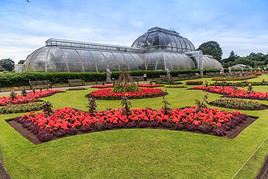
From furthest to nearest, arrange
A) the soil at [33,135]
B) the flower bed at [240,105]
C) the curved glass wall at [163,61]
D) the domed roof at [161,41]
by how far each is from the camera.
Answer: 1. the domed roof at [161,41]
2. the curved glass wall at [163,61]
3. the flower bed at [240,105]
4. the soil at [33,135]

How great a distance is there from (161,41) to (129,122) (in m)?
46.6

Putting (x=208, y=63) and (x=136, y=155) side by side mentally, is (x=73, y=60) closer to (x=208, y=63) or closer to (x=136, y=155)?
(x=136, y=155)

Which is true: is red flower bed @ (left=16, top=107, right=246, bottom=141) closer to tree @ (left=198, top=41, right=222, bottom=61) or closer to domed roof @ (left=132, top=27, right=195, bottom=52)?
domed roof @ (left=132, top=27, right=195, bottom=52)

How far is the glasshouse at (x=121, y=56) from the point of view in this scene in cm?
3250

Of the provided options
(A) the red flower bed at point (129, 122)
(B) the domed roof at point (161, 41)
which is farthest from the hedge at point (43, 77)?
(B) the domed roof at point (161, 41)

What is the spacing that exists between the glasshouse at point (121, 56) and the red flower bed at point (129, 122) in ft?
82.5

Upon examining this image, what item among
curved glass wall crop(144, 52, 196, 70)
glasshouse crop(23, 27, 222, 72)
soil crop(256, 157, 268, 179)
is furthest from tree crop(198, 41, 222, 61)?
soil crop(256, 157, 268, 179)

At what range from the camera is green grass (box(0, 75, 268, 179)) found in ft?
14.3

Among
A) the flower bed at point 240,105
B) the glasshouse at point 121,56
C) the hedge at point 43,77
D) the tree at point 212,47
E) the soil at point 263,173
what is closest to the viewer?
the soil at point 263,173

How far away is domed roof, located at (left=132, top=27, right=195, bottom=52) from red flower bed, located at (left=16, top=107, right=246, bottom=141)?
4454cm

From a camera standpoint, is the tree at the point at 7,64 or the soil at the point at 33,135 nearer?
the soil at the point at 33,135

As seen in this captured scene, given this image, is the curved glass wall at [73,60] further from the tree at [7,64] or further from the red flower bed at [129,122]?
the tree at [7,64]

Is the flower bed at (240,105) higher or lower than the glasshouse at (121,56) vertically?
lower

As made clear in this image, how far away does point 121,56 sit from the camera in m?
42.7
